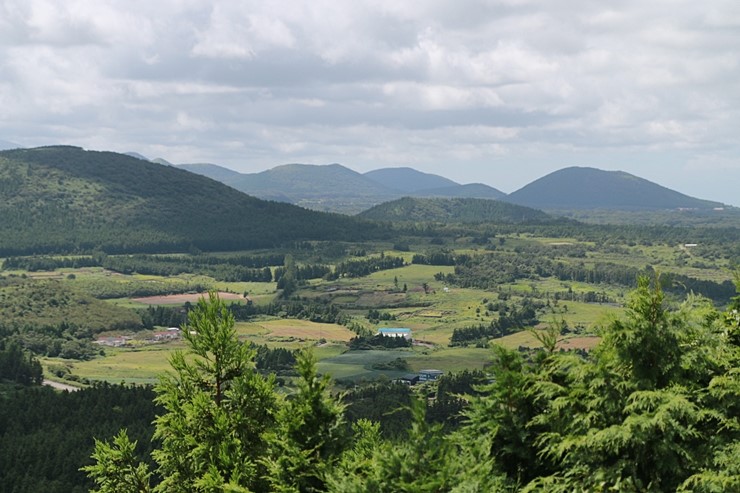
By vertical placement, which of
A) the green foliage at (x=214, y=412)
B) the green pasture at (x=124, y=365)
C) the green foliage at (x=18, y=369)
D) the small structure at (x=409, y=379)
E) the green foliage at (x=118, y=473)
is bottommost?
the small structure at (x=409, y=379)

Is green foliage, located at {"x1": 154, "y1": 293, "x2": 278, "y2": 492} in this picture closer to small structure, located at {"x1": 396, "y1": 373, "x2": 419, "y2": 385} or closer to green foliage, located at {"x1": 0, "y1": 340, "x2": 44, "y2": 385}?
small structure, located at {"x1": 396, "y1": 373, "x2": 419, "y2": 385}

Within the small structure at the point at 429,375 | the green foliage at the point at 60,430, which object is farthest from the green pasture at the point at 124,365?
the small structure at the point at 429,375

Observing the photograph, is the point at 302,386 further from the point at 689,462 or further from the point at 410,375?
the point at 410,375

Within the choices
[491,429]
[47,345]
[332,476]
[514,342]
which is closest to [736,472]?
[491,429]

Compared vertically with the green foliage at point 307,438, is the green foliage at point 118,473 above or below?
below

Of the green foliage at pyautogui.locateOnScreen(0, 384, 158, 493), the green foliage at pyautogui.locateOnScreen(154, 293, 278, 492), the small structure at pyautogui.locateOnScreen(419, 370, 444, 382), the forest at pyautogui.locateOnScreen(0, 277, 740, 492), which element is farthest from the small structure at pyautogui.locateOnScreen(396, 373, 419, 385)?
the forest at pyautogui.locateOnScreen(0, 277, 740, 492)

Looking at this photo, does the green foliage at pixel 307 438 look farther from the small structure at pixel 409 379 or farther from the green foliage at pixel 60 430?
the small structure at pixel 409 379

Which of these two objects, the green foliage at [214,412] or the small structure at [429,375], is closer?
the green foliage at [214,412]

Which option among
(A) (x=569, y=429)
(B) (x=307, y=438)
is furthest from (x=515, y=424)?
(B) (x=307, y=438)

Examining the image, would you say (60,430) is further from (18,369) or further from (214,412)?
(214,412)

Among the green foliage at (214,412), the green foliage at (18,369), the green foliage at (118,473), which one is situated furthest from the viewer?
the green foliage at (18,369)
